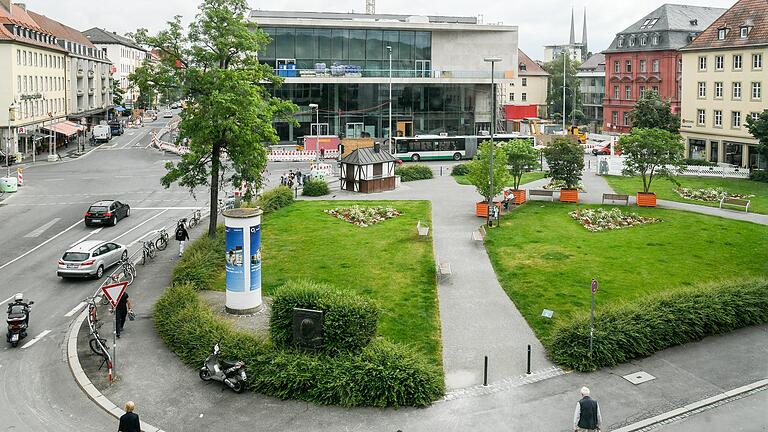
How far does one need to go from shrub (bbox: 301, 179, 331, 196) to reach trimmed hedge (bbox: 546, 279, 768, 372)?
94.8 feet

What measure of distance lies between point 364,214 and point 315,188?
9.12 m

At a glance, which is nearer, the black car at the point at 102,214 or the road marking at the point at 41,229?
the road marking at the point at 41,229

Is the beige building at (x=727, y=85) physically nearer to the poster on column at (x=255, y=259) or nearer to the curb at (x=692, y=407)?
the curb at (x=692, y=407)

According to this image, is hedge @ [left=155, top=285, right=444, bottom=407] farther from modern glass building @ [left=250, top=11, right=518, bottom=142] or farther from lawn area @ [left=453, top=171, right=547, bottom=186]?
modern glass building @ [left=250, top=11, right=518, bottom=142]

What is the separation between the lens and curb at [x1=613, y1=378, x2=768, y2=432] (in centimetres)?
1591

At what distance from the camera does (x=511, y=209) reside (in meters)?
41.8

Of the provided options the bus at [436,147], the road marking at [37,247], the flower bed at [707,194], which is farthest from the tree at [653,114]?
the road marking at [37,247]

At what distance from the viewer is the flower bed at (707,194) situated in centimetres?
4434

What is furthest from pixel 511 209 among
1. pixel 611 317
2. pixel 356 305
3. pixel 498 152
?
pixel 356 305

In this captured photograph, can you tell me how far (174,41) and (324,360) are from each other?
57.7 feet

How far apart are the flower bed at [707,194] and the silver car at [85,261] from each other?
33597 millimetres

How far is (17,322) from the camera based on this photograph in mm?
21000

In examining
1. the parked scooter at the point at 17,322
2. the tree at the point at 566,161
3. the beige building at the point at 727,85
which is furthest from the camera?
the beige building at the point at 727,85

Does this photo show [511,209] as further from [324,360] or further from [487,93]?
[487,93]
